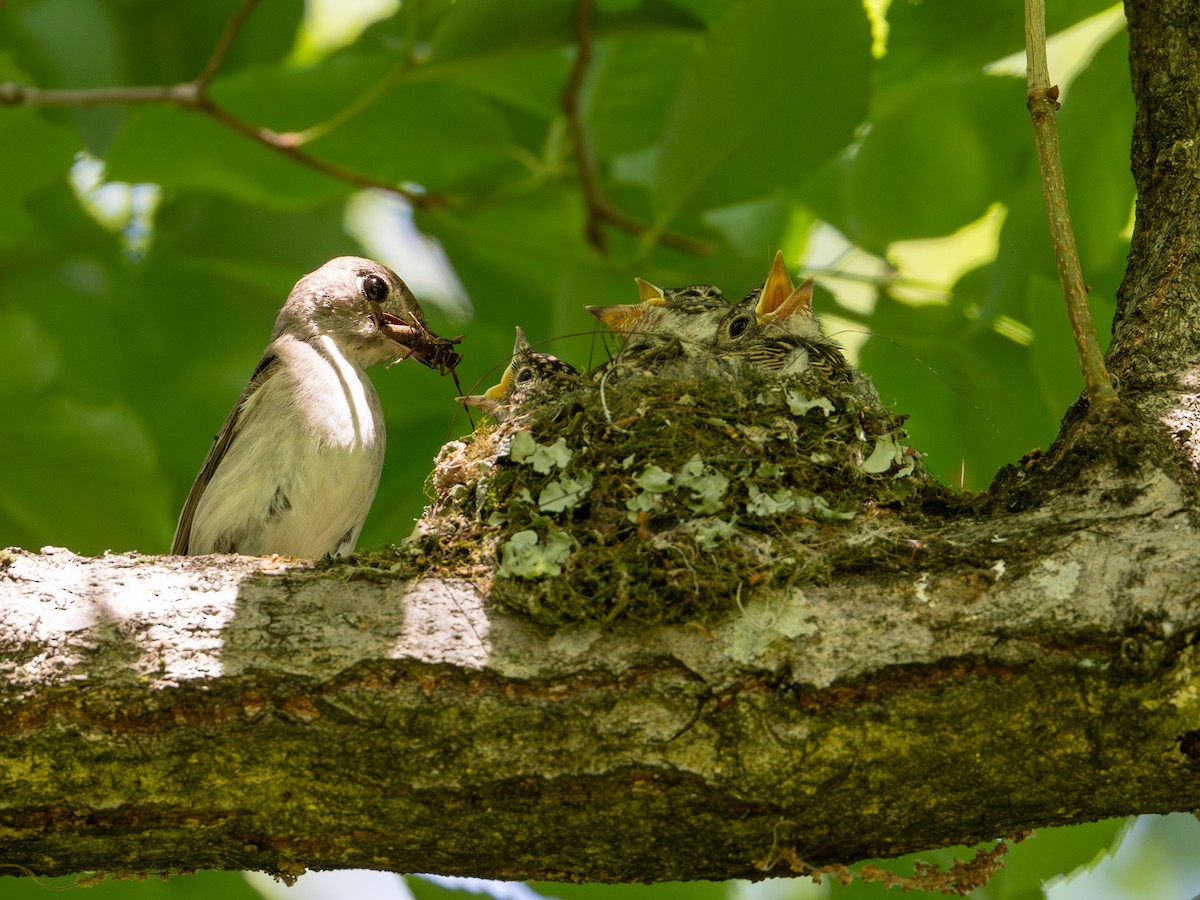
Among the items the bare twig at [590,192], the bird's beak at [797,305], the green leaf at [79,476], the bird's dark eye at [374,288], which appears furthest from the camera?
the bird's dark eye at [374,288]

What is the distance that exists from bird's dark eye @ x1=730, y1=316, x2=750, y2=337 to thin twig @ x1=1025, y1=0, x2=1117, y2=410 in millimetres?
2153

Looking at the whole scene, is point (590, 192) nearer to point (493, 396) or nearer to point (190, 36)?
point (493, 396)

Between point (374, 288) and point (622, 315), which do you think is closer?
point (622, 315)

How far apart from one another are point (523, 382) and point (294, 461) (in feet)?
2.93

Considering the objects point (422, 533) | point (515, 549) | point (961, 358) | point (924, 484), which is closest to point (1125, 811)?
point (924, 484)

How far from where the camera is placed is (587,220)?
5.72m

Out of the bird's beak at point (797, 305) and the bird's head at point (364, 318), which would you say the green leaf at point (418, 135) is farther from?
the bird's beak at point (797, 305)

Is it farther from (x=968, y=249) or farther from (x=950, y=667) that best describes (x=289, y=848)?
(x=968, y=249)

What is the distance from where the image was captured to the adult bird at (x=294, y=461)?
4.76 m

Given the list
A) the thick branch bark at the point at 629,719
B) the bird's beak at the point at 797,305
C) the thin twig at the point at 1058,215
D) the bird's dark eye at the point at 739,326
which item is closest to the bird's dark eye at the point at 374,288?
the bird's dark eye at the point at 739,326

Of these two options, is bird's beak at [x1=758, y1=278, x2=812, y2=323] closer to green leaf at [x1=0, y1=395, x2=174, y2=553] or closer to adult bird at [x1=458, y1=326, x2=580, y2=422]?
adult bird at [x1=458, y1=326, x2=580, y2=422]

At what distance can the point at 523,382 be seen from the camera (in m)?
4.73

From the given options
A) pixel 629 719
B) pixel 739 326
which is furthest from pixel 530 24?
pixel 629 719

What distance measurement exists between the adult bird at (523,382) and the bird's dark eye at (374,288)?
0.84 m
